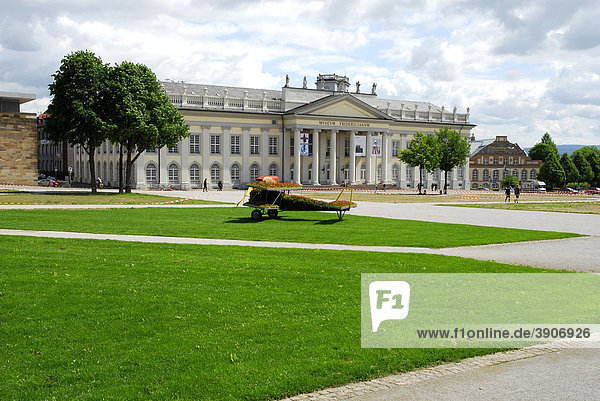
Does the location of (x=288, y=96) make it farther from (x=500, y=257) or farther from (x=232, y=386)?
(x=232, y=386)

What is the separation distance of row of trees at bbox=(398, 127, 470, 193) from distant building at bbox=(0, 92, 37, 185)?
47.6 m

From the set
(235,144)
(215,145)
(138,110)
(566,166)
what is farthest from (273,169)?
(566,166)

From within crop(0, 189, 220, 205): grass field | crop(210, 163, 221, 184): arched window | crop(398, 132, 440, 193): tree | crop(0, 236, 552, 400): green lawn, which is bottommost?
crop(0, 236, 552, 400): green lawn

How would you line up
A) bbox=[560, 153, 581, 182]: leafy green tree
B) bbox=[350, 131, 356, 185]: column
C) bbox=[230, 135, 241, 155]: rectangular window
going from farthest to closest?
1. bbox=[560, 153, 581, 182]: leafy green tree
2. bbox=[350, 131, 356, 185]: column
3. bbox=[230, 135, 241, 155]: rectangular window

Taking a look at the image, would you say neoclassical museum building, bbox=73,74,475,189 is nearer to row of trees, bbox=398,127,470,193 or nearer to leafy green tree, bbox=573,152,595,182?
row of trees, bbox=398,127,470,193

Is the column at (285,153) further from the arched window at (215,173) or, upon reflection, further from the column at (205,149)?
the column at (205,149)

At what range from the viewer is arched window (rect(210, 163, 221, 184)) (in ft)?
283

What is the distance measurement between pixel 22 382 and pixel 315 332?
4.37m

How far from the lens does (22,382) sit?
310 inches

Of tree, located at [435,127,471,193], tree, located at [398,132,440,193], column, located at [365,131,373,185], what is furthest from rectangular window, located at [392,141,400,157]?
tree, located at [398,132,440,193]

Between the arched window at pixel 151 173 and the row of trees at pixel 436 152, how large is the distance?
34007mm

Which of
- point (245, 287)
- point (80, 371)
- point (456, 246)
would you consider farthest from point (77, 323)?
point (456, 246)

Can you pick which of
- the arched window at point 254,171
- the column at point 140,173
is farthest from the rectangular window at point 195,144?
the arched window at point 254,171

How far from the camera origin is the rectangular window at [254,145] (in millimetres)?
88812
